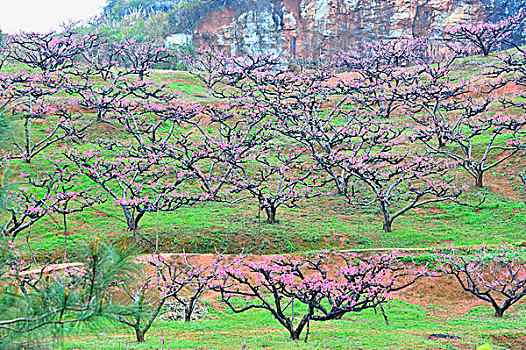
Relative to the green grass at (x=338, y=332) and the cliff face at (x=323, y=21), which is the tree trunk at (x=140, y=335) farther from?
the cliff face at (x=323, y=21)

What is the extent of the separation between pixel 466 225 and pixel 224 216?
1042cm

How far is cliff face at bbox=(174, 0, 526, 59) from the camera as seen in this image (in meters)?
63.4

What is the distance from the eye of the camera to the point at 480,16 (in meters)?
61.5

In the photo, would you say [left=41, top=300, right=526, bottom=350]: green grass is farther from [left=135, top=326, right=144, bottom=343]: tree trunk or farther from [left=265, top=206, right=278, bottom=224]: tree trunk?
[left=265, top=206, right=278, bottom=224]: tree trunk

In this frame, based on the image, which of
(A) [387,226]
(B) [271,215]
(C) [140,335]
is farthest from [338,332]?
(B) [271,215]

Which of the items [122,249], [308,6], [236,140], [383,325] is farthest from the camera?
[308,6]

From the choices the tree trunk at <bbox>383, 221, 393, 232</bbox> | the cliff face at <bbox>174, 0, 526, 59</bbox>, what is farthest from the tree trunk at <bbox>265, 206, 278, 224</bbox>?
the cliff face at <bbox>174, 0, 526, 59</bbox>

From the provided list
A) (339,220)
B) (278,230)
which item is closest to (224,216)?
(278,230)

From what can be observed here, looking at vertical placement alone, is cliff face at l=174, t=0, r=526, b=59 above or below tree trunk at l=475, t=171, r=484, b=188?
above

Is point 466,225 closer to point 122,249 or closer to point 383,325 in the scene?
point 383,325

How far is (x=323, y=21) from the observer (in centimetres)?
6950

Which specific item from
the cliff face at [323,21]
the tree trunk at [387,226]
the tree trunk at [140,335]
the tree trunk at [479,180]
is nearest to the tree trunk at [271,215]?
the tree trunk at [387,226]

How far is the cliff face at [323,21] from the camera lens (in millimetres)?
63375

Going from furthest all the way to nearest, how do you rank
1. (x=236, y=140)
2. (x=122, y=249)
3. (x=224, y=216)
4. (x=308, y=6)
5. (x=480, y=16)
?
(x=308, y=6)
(x=480, y=16)
(x=236, y=140)
(x=224, y=216)
(x=122, y=249)
